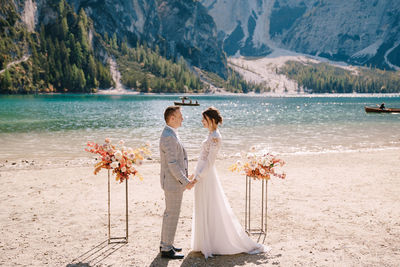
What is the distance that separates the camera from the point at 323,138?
126ft

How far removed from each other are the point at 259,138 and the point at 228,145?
21.9 feet

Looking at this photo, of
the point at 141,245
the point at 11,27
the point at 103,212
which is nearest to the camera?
the point at 141,245

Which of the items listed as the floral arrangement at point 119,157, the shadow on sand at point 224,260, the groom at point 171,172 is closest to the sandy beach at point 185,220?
the shadow on sand at point 224,260

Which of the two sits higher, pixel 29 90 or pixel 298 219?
pixel 29 90

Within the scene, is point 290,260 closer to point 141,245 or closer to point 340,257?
point 340,257

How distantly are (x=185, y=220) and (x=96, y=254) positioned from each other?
327cm

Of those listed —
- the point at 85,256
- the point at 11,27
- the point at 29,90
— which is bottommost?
the point at 85,256

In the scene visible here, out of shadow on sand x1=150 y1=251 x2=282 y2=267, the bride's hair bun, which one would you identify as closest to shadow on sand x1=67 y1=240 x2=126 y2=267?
shadow on sand x1=150 y1=251 x2=282 y2=267

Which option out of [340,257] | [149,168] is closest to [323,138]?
[149,168]

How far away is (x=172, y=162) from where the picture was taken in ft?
24.5

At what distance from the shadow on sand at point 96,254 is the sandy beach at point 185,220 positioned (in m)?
0.02

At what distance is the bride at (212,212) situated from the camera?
25.5 feet

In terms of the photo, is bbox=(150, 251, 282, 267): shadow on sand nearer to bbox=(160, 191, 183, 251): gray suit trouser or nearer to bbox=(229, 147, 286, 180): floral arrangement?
bbox=(160, 191, 183, 251): gray suit trouser

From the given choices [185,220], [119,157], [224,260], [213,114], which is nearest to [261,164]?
[213,114]
